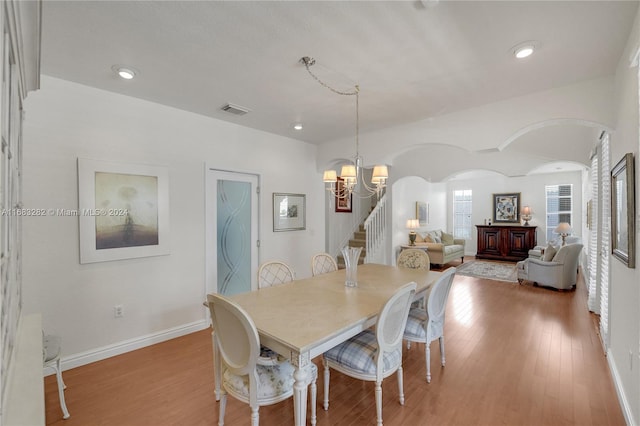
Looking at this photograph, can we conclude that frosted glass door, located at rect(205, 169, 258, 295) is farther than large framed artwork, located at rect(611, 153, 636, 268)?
Yes

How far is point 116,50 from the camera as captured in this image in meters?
2.21

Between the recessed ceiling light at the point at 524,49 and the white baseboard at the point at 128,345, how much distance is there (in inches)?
166

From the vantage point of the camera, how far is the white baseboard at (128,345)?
9.09 ft

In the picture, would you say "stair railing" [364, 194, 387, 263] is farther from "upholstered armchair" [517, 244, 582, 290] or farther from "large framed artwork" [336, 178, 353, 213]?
"upholstered armchair" [517, 244, 582, 290]

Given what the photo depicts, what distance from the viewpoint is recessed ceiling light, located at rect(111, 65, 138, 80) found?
8.07ft

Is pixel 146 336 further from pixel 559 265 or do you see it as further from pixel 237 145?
pixel 559 265

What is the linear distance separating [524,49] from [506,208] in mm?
8201

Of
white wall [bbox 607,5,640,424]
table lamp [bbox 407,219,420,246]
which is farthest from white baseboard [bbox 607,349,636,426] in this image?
table lamp [bbox 407,219,420,246]

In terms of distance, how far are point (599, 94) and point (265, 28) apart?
2997 millimetres

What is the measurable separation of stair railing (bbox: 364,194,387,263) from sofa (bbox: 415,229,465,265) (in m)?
1.15

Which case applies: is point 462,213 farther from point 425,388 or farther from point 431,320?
point 425,388

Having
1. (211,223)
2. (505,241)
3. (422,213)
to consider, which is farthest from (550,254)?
(211,223)

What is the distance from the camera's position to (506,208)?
9094 millimetres

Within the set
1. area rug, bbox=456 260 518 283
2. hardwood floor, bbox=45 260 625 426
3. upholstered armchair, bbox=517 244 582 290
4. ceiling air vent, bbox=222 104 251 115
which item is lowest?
hardwood floor, bbox=45 260 625 426
